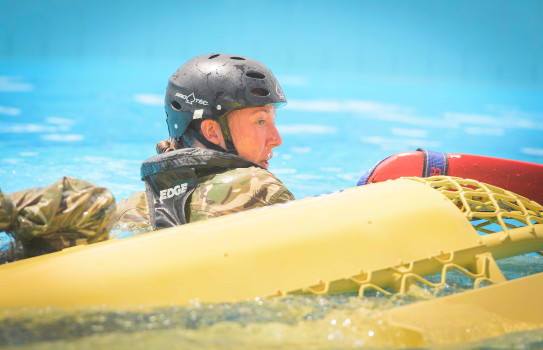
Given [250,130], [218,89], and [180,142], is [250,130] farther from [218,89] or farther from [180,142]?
[180,142]

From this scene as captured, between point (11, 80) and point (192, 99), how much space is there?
29.4ft

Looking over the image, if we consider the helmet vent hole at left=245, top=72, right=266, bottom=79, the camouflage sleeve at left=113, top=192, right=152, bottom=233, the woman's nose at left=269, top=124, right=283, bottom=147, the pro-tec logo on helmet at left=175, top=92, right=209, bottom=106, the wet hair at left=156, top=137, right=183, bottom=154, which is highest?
the helmet vent hole at left=245, top=72, right=266, bottom=79

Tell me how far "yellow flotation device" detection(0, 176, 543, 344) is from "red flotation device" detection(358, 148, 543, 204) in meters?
0.96

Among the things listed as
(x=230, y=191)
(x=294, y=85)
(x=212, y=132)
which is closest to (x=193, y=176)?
(x=230, y=191)

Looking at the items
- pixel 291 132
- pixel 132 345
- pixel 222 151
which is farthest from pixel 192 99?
pixel 291 132

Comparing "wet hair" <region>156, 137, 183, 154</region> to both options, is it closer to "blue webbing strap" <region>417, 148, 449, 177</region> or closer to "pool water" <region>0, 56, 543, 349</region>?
"pool water" <region>0, 56, 543, 349</region>

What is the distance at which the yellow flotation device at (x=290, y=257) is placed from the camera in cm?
198

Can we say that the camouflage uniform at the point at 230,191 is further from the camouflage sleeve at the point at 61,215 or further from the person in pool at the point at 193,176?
the camouflage sleeve at the point at 61,215

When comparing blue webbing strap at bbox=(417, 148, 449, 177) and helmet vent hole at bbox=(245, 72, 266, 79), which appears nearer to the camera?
helmet vent hole at bbox=(245, 72, 266, 79)

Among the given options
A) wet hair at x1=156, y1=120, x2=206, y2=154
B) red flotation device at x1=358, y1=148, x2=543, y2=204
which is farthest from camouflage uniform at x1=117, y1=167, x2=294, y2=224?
red flotation device at x1=358, y1=148, x2=543, y2=204

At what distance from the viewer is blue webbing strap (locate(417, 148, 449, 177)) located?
3.61m

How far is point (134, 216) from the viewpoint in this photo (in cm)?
341

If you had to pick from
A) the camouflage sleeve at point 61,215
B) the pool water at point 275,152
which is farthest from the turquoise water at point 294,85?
the camouflage sleeve at point 61,215

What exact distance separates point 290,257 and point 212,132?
1.16 m
